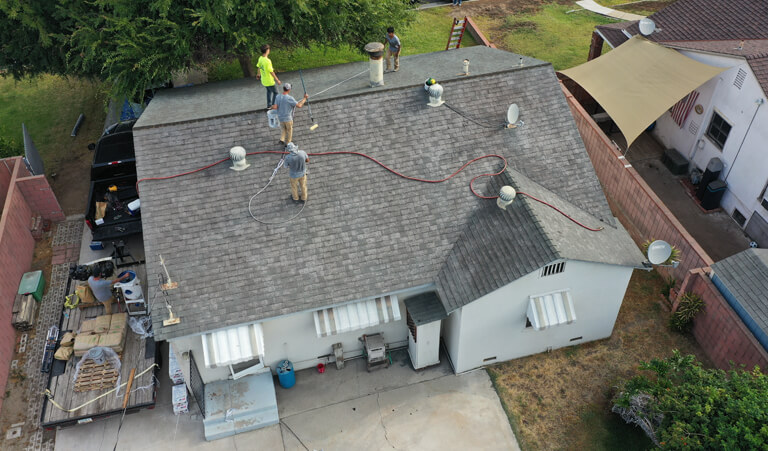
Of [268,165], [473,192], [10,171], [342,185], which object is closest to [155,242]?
[268,165]

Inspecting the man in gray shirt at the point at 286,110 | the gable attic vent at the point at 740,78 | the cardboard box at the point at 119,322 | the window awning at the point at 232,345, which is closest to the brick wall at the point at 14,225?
the cardboard box at the point at 119,322

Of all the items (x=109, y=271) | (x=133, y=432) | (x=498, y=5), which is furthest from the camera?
(x=498, y=5)

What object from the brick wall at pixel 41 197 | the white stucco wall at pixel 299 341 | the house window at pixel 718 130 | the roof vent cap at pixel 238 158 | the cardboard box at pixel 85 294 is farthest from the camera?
the house window at pixel 718 130

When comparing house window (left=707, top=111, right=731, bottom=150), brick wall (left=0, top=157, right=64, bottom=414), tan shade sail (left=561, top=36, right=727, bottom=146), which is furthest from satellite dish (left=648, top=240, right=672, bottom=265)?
brick wall (left=0, top=157, right=64, bottom=414)

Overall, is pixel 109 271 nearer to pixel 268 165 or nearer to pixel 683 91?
pixel 268 165

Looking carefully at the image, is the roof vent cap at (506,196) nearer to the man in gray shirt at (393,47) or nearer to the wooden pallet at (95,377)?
the man in gray shirt at (393,47)

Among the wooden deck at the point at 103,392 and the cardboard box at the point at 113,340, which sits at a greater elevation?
the cardboard box at the point at 113,340
